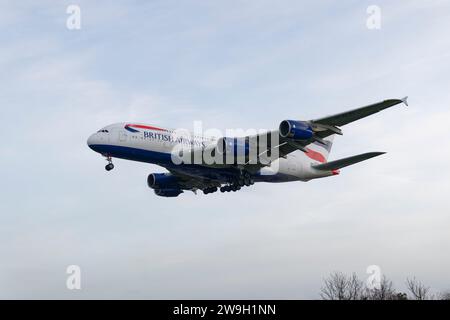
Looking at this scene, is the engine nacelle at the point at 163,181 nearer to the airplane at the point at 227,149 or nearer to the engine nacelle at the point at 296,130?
the airplane at the point at 227,149

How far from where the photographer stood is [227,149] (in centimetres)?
5338

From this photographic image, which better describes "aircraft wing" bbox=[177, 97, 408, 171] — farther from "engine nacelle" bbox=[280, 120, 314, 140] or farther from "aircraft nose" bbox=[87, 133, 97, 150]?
"aircraft nose" bbox=[87, 133, 97, 150]

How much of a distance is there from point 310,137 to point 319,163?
971 cm

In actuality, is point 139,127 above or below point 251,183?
above

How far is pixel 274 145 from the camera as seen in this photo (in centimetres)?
5397

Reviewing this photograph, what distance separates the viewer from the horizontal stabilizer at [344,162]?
5378cm

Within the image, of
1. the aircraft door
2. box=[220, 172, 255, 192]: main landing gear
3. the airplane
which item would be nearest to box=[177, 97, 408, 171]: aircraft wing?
the airplane

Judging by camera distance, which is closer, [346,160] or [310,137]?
[310,137]

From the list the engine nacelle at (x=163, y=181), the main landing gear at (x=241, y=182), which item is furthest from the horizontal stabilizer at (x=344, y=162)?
the engine nacelle at (x=163, y=181)

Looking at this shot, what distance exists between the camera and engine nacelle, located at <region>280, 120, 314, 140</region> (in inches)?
1986

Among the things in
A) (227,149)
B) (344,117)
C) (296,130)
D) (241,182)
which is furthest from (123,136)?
(344,117)
